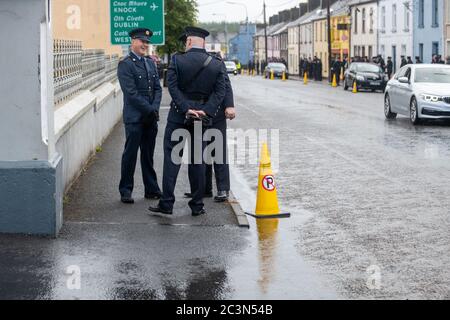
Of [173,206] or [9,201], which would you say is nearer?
[9,201]

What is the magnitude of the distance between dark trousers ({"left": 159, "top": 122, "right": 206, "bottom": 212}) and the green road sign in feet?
39.0

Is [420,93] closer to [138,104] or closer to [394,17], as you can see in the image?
[138,104]

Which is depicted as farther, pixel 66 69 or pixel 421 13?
pixel 421 13

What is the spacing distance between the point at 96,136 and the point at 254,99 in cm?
2158

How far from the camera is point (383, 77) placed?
47.9 m

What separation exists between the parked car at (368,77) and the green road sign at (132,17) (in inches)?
1024

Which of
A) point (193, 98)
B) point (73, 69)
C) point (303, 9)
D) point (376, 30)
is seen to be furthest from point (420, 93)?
point (303, 9)

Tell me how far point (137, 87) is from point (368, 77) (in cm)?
3792

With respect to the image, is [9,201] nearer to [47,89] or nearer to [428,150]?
[47,89]

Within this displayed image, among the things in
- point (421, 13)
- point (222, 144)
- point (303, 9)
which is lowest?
point (222, 144)

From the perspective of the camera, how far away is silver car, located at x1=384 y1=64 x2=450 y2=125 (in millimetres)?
22875

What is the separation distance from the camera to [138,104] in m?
10.6
